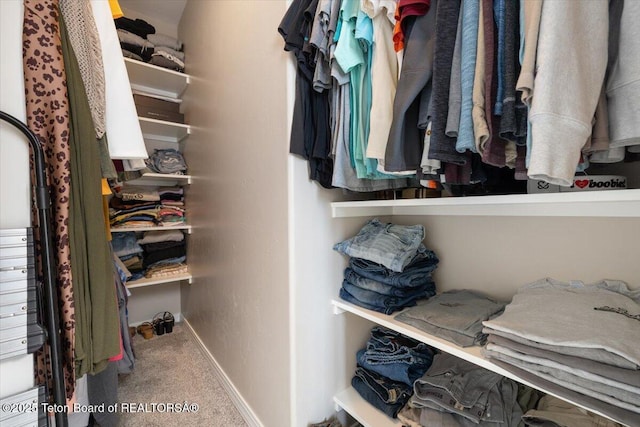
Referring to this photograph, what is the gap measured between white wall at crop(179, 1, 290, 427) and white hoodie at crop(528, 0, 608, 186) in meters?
0.75

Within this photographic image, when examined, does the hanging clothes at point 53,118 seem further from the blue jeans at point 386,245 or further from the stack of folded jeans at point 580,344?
the stack of folded jeans at point 580,344

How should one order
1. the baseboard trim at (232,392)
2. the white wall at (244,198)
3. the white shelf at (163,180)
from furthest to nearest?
the white shelf at (163,180) → the baseboard trim at (232,392) → the white wall at (244,198)

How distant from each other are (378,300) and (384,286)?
55mm

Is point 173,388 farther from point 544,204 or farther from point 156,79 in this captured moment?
point 156,79

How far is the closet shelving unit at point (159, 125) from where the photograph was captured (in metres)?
1.94

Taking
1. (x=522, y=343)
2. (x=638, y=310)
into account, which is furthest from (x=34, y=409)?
(x=638, y=310)

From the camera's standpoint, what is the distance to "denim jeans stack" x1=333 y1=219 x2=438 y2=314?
37.6 inches

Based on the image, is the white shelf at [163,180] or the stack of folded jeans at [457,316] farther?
the white shelf at [163,180]

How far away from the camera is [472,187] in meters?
0.81

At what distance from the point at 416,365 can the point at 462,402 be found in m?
0.21

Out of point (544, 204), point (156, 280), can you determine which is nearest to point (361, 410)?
point (544, 204)

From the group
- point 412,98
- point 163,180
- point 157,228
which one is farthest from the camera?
point 163,180

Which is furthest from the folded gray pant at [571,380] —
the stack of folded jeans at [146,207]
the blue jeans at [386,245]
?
the stack of folded jeans at [146,207]

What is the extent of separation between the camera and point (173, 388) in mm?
1489
